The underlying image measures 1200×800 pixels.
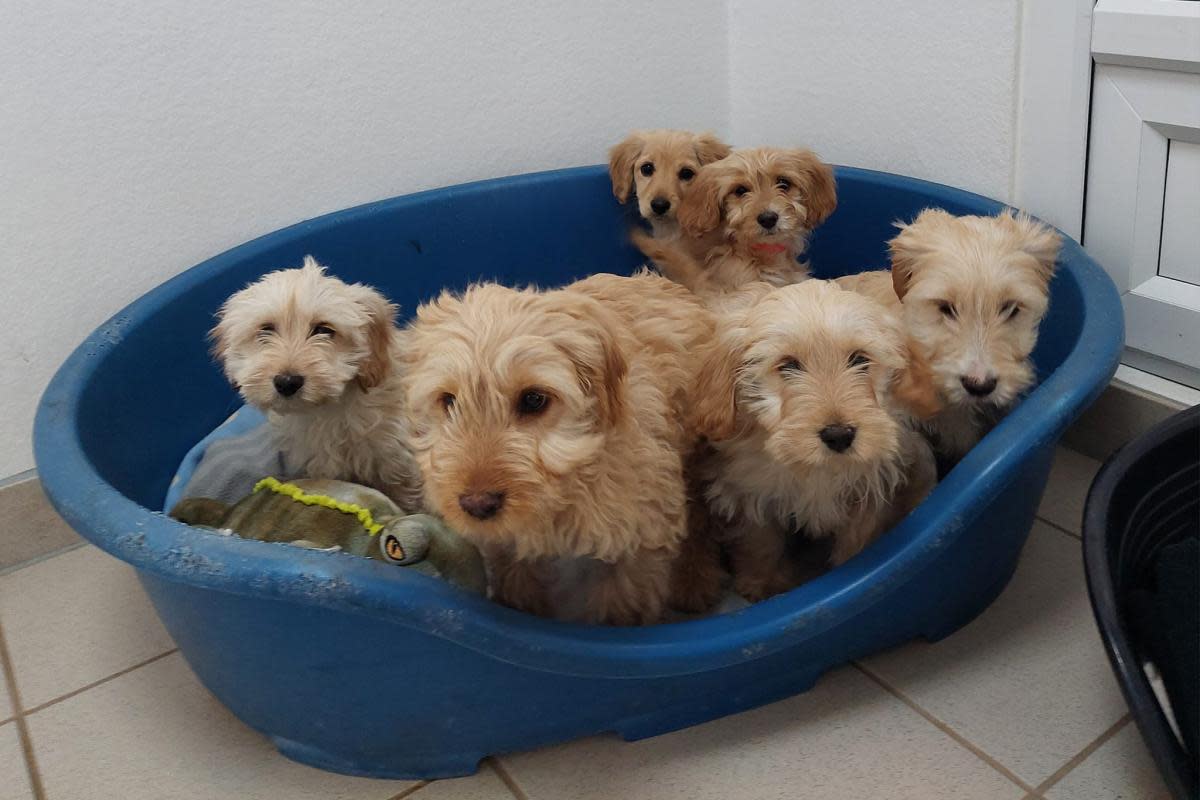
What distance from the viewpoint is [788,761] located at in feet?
4.80

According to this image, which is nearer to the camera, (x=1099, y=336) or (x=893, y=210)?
(x=1099, y=336)

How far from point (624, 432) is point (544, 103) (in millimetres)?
1508

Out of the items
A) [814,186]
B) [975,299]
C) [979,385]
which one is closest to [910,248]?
[975,299]

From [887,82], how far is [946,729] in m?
1.59

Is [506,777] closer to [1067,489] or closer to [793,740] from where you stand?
[793,740]

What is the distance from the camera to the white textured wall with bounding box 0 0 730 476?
201 centimetres

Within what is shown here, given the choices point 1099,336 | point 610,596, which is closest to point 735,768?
point 610,596

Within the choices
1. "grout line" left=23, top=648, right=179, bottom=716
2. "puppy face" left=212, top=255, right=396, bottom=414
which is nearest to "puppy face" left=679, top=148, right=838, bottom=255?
"puppy face" left=212, top=255, right=396, bottom=414

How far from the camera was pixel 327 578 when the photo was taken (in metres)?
1.17

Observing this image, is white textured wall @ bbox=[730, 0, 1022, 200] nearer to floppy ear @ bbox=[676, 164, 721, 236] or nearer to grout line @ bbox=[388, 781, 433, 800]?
floppy ear @ bbox=[676, 164, 721, 236]

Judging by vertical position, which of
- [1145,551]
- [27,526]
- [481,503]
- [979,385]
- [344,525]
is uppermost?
[481,503]

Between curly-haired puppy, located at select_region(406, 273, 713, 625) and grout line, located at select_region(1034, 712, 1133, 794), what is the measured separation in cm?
64

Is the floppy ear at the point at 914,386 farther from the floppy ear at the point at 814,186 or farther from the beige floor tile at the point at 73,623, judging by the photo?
the beige floor tile at the point at 73,623

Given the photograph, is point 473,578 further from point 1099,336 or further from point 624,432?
point 1099,336
